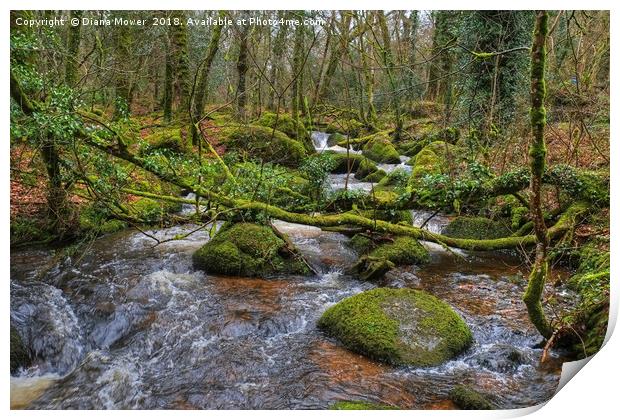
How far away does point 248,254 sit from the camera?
19.3ft

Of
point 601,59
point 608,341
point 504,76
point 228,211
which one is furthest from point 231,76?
point 608,341

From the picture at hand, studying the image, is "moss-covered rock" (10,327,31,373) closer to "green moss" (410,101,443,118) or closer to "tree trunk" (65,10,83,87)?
"tree trunk" (65,10,83,87)

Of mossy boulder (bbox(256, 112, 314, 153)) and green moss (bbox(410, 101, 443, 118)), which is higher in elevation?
green moss (bbox(410, 101, 443, 118))

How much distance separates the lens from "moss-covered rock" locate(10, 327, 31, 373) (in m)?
3.55

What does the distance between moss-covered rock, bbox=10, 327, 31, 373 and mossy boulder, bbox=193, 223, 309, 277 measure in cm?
232

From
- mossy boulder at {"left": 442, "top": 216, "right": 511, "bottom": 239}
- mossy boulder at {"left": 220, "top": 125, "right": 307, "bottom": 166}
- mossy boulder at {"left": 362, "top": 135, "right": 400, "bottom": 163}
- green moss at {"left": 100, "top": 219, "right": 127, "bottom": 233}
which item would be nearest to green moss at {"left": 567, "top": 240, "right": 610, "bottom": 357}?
mossy boulder at {"left": 442, "top": 216, "right": 511, "bottom": 239}

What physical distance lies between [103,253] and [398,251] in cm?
405

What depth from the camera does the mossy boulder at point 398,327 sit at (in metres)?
3.89

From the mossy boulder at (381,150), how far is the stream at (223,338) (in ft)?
21.1

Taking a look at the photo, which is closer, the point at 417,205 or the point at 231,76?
the point at 417,205

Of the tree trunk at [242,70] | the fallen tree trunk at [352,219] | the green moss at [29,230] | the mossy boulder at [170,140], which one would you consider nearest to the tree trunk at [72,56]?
the fallen tree trunk at [352,219]

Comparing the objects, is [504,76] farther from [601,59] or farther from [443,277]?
[443,277]
